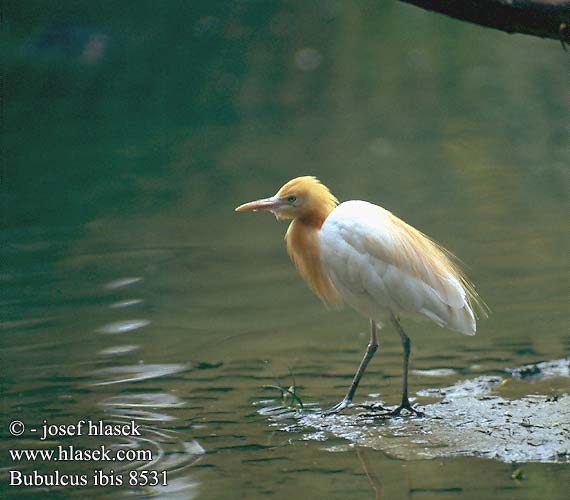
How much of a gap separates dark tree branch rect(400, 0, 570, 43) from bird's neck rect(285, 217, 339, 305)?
163cm

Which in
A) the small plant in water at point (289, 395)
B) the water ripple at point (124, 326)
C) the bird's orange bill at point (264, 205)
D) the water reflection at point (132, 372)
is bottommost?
the small plant in water at point (289, 395)

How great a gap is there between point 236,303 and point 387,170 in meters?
5.20

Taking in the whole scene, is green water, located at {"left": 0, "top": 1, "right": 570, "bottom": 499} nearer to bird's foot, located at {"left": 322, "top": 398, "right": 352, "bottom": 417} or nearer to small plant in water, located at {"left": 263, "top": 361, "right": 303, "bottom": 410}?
small plant in water, located at {"left": 263, "top": 361, "right": 303, "bottom": 410}

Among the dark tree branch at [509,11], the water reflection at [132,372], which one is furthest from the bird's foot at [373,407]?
the dark tree branch at [509,11]

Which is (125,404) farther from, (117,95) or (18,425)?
(117,95)

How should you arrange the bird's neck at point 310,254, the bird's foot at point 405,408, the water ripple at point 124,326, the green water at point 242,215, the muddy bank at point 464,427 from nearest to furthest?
the muddy bank at point 464,427 → the green water at point 242,215 → the bird's foot at point 405,408 → the bird's neck at point 310,254 → the water ripple at point 124,326

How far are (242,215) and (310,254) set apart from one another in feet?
16.4

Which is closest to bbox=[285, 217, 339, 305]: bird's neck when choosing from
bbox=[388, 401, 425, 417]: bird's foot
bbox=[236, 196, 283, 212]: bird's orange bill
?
bbox=[236, 196, 283, 212]: bird's orange bill

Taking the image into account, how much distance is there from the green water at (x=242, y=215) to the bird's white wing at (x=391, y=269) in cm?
65

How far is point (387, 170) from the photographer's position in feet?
41.0

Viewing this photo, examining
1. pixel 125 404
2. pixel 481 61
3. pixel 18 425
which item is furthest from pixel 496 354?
pixel 481 61

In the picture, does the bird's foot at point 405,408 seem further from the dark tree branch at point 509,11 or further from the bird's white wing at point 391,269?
the dark tree branch at point 509,11

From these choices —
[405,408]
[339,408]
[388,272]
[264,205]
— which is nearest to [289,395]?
[339,408]

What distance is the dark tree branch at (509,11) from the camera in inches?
168
